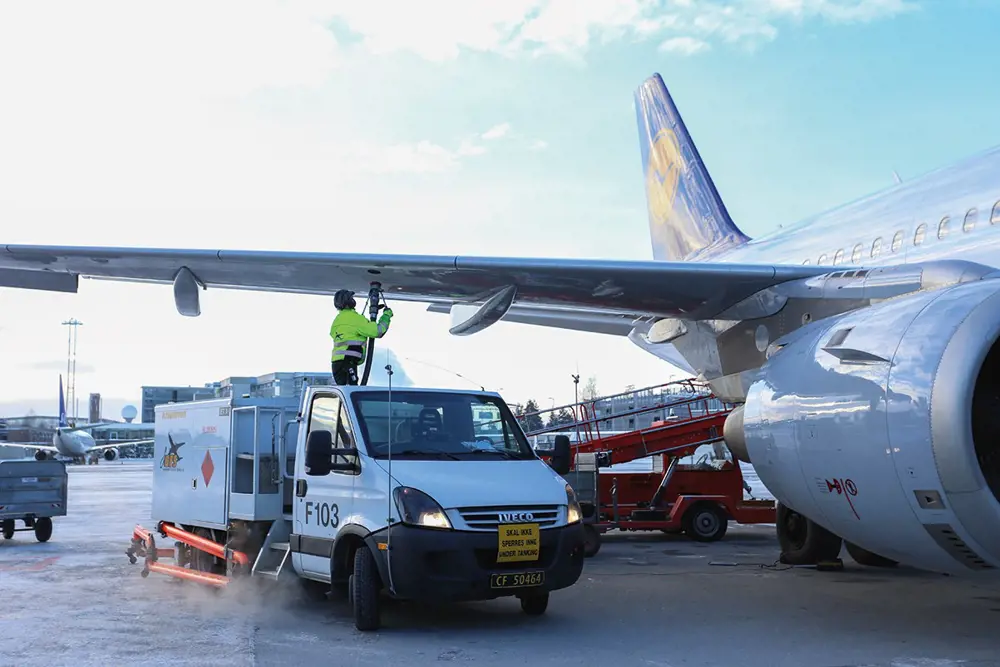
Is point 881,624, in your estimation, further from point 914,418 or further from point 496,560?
point 496,560

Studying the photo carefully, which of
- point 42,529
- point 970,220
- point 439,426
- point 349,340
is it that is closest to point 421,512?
point 439,426

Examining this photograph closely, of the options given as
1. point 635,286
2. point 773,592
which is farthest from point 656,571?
point 635,286

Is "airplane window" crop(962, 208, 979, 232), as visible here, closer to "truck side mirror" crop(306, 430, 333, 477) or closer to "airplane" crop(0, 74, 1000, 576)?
"airplane" crop(0, 74, 1000, 576)

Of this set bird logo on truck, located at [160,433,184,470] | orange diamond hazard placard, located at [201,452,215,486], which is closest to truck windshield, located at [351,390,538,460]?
orange diamond hazard placard, located at [201,452,215,486]

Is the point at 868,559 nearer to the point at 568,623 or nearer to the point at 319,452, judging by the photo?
the point at 568,623

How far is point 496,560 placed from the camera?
286 inches

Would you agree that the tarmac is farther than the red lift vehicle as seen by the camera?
No

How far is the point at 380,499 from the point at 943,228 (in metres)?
5.37

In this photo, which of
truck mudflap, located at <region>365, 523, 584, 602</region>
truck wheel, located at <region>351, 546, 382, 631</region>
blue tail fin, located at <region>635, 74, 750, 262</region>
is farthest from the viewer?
blue tail fin, located at <region>635, 74, 750, 262</region>

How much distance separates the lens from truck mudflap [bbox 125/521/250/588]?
917cm

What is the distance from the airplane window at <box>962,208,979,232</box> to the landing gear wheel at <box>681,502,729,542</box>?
682 cm

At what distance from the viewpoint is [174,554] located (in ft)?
35.8

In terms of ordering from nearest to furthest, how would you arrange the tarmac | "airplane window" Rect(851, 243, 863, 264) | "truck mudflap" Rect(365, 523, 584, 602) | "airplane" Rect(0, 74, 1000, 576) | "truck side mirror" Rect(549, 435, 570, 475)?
"airplane" Rect(0, 74, 1000, 576)
the tarmac
"truck mudflap" Rect(365, 523, 584, 602)
"truck side mirror" Rect(549, 435, 570, 475)
"airplane window" Rect(851, 243, 863, 264)

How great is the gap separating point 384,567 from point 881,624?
373 cm
